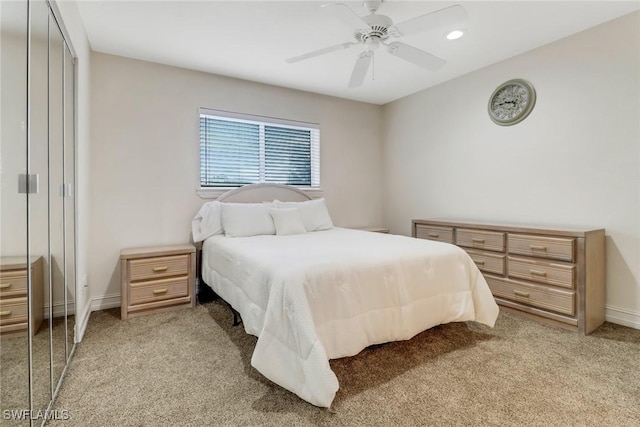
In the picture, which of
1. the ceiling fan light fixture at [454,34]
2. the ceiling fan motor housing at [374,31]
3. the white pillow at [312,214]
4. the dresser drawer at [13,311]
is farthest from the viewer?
the white pillow at [312,214]

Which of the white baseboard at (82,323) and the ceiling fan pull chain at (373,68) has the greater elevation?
the ceiling fan pull chain at (373,68)

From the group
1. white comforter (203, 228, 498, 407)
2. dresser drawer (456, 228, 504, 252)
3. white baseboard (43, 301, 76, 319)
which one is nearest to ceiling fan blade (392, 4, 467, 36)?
white comforter (203, 228, 498, 407)

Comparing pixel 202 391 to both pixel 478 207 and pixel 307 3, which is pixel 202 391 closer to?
pixel 307 3

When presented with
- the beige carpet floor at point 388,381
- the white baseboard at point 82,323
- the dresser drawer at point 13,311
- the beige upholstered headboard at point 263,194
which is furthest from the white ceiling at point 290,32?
the beige carpet floor at point 388,381

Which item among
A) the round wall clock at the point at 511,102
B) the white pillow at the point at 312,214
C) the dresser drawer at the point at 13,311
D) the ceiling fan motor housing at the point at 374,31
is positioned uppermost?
the ceiling fan motor housing at the point at 374,31

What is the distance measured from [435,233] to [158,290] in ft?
9.64

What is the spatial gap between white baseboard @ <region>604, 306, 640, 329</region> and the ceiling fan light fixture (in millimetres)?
2650

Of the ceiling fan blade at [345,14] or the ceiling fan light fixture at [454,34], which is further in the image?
the ceiling fan light fixture at [454,34]

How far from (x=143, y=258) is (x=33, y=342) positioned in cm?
154

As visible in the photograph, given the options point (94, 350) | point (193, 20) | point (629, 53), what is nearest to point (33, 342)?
point (94, 350)

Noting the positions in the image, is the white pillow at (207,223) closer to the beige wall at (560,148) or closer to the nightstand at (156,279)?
the nightstand at (156,279)

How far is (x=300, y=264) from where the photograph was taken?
5.85 feet

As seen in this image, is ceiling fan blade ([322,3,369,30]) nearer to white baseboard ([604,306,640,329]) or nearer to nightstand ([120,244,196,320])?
nightstand ([120,244,196,320])

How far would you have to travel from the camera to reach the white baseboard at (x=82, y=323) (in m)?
2.24
